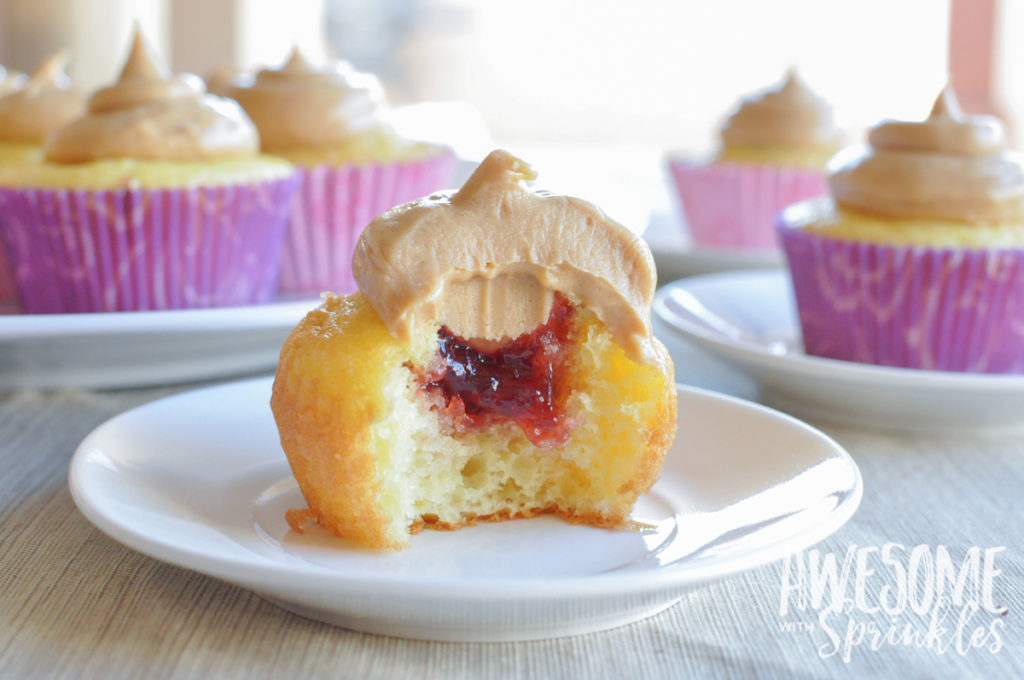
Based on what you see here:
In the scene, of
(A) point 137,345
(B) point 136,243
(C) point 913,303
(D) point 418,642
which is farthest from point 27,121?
(C) point 913,303

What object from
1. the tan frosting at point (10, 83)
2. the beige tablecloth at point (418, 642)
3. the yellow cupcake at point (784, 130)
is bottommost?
the beige tablecloth at point (418, 642)

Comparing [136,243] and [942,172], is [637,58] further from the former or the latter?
[136,243]

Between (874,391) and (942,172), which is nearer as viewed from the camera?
(874,391)

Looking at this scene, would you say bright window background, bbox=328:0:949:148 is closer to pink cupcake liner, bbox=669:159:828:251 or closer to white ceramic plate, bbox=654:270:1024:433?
pink cupcake liner, bbox=669:159:828:251

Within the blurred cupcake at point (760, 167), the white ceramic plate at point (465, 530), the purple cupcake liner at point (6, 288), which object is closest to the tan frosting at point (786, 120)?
the blurred cupcake at point (760, 167)

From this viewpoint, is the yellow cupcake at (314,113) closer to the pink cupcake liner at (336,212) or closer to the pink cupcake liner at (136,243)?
the pink cupcake liner at (336,212)

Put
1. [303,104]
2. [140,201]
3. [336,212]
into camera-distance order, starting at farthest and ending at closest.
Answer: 1. [336,212]
2. [303,104]
3. [140,201]

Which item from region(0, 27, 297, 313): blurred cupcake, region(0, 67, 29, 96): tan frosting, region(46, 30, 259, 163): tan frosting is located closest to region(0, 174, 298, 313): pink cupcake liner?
region(0, 27, 297, 313): blurred cupcake

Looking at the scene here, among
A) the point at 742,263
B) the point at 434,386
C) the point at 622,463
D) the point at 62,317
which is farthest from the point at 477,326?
the point at 742,263
